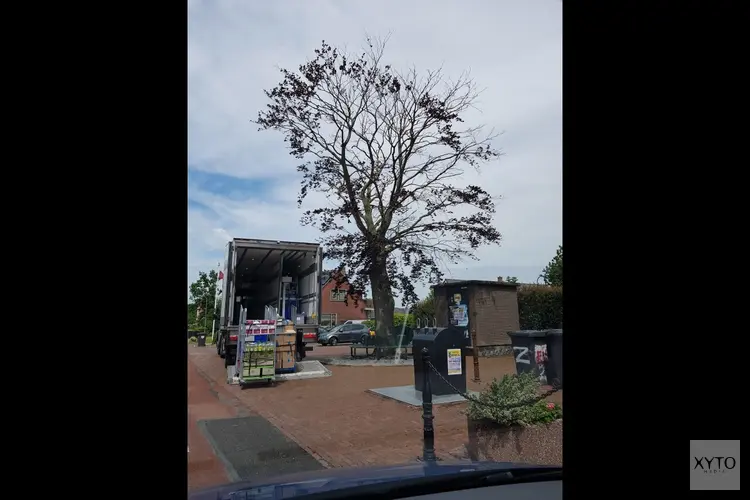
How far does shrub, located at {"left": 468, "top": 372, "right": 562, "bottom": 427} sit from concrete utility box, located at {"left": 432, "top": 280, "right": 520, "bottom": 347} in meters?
10.3

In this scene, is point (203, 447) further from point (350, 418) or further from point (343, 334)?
point (343, 334)

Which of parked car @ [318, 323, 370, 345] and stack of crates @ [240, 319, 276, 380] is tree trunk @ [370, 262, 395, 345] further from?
parked car @ [318, 323, 370, 345]

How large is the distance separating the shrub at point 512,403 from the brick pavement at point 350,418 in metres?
0.48

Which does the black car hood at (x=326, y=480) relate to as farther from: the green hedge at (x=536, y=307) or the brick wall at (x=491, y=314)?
the green hedge at (x=536, y=307)

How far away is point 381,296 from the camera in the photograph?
1817 centimetres

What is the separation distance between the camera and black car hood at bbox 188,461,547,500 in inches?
99.2

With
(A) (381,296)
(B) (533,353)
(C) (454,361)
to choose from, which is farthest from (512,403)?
(A) (381,296)
